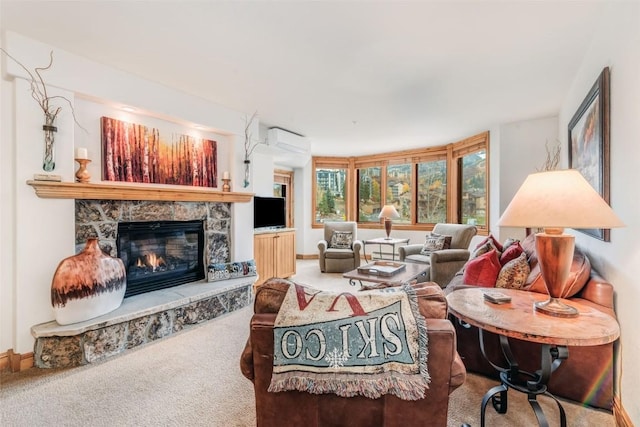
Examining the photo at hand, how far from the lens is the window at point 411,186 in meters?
5.23

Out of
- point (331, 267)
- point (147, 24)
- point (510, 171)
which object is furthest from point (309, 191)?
point (147, 24)

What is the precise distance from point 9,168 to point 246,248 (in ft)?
7.85

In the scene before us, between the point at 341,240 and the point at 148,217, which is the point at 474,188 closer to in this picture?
the point at 341,240

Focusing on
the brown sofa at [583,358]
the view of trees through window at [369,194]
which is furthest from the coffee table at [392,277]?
the view of trees through window at [369,194]

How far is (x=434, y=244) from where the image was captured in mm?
4625

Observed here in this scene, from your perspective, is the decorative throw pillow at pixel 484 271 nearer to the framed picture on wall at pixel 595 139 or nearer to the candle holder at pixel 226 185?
the framed picture on wall at pixel 595 139

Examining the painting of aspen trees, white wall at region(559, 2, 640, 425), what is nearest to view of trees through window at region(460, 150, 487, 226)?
white wall at region(559, 2, 640, 425)

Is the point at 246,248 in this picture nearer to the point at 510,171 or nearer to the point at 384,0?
the point at 384,0

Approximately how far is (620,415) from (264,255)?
3.77m

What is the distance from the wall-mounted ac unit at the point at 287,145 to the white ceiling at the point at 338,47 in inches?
32.7

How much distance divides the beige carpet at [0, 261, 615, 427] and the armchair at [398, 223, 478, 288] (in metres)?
2.04

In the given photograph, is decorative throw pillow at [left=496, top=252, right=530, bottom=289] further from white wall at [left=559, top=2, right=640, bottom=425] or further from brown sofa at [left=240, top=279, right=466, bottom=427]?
brown sofa at [left=240, top=279, right=466, bottom=427]

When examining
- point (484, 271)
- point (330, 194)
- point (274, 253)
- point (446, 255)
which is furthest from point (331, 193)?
point (484, 271)

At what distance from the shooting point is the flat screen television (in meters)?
4.39
